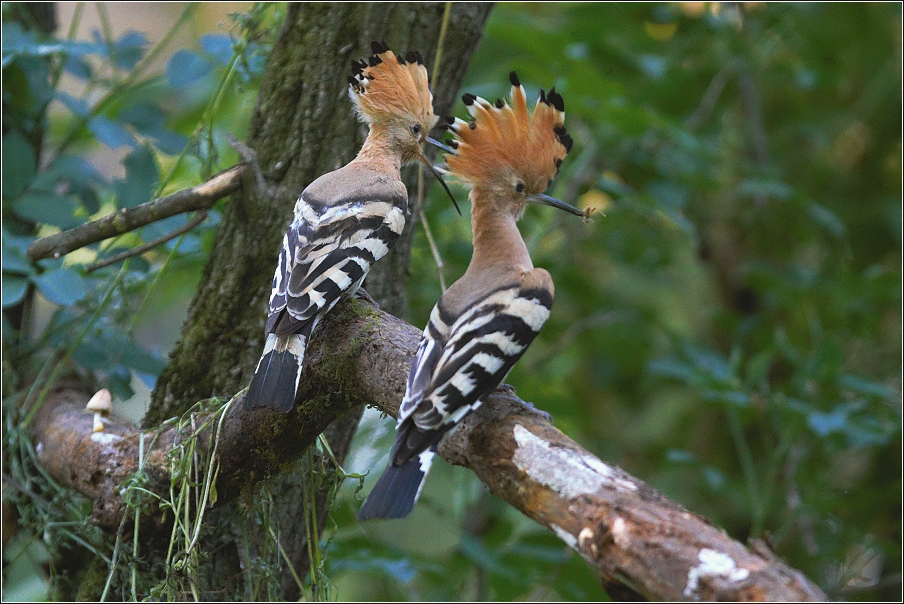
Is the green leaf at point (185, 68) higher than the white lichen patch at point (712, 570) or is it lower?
higher

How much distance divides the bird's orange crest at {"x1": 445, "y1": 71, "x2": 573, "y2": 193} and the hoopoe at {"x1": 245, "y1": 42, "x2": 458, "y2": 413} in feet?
0.83

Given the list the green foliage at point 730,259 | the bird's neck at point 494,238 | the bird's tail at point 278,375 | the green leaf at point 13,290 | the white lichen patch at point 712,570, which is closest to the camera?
the white lichen patch at point 712,570

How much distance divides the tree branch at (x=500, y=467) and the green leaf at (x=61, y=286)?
1.29 ft

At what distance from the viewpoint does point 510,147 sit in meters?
2.19

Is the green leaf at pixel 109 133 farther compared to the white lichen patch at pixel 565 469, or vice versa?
the green leaf at pixel 109 133

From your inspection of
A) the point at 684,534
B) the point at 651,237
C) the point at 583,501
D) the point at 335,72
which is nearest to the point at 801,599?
the point at 684,534

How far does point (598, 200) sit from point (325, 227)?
8.19ft

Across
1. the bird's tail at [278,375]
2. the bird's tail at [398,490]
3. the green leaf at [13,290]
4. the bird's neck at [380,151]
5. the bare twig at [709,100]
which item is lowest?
the green leaf at [13,290]

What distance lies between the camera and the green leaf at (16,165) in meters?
2.89

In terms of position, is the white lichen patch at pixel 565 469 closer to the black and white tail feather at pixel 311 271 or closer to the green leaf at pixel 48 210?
the black and white tail feather at pixel 311 271

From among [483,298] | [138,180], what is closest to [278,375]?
[483,298]

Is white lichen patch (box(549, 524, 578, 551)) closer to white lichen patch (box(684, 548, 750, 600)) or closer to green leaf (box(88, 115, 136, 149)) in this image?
white lichen patch (box(684, 548, 750, 600))

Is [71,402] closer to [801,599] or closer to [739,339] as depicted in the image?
[801,599]

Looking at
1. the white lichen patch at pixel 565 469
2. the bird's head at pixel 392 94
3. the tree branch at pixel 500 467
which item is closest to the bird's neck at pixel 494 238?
the tree branch at pixel 500 467
